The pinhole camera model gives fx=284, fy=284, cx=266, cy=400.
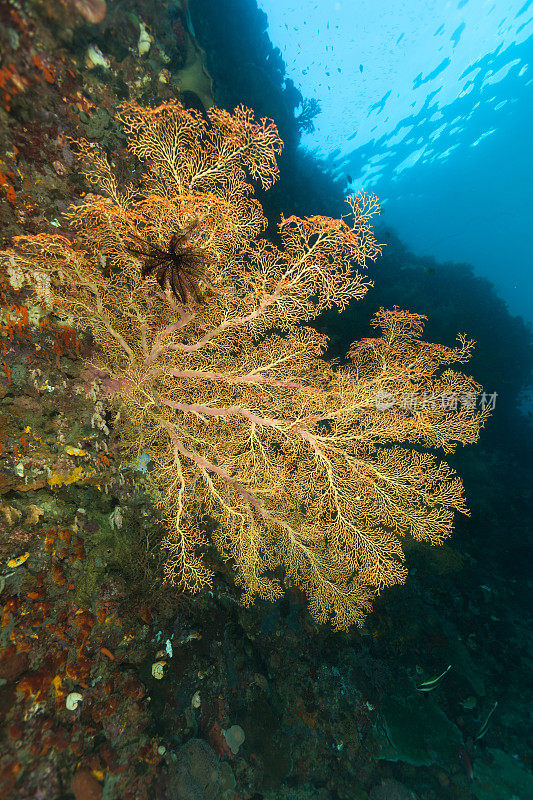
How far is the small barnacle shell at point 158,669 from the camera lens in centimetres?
352

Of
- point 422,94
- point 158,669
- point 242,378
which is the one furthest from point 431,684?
point 422,94

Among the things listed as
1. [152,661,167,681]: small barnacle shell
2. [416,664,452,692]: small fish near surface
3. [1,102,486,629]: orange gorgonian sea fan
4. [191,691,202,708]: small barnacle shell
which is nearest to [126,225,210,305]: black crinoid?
[1,102,486,629]: orange gorgonian sea fan

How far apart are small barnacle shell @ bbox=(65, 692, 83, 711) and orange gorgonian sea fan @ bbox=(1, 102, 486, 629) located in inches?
52.0

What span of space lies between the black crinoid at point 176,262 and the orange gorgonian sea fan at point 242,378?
21mm

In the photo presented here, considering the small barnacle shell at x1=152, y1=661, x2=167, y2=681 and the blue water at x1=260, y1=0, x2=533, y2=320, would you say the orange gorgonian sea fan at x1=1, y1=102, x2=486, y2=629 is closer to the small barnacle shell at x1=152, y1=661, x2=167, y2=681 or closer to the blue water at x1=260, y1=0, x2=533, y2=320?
the small barnacle shell at x1=152, y1=661, x2=167, y2=681

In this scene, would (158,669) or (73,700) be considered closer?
(73,700)

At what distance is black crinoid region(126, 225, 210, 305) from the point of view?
2875 mm

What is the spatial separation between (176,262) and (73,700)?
15.3ft

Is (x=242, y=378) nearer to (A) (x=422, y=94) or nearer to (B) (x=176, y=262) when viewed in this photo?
(B) (x=176, y=262)

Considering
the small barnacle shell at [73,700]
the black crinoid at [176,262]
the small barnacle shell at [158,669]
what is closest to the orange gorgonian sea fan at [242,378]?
the black crinoid at [176,262]

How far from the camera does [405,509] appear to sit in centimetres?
367

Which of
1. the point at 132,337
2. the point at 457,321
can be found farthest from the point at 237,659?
the point at 457,321

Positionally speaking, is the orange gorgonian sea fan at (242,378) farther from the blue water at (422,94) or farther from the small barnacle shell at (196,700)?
the blue water at (422,94)

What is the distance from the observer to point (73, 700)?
2943 millimetres
